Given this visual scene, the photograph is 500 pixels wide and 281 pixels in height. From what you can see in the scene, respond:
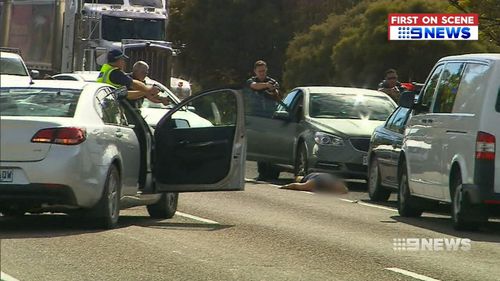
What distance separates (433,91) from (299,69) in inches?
2204

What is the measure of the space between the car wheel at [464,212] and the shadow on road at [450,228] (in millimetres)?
91

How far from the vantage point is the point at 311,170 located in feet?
77.5

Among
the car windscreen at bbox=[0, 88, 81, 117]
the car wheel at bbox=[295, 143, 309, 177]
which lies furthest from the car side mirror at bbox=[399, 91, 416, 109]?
the car wheel at bbox=[295, 143, 309, 177]

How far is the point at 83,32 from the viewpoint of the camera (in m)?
38.8

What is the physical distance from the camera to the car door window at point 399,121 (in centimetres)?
2089

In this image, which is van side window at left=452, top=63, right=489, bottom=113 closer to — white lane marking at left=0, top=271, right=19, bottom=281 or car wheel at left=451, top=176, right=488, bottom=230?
car wheel at left=451, top=176, right=488, bottom=230

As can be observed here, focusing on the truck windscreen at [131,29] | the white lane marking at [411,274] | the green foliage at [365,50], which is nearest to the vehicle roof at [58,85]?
the white lane marking at [411,274]

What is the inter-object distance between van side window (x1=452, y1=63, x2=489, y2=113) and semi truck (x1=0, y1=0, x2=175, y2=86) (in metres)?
21.4

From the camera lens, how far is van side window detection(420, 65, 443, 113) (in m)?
17.8

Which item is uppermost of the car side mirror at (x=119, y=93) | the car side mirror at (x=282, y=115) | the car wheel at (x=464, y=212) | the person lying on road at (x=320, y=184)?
the car side mirror at (x=119, y=93)

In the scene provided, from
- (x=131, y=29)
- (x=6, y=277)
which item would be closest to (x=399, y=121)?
(x=6, y=277)

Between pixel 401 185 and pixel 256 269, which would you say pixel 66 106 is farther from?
pixel 401 185

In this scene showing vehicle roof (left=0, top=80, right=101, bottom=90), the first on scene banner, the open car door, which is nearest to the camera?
vehicle roof (left=0, top=80, right=101, bottom=90)

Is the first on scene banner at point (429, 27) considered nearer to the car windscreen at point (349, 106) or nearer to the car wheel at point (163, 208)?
the car windscreen at point (349, 106)
